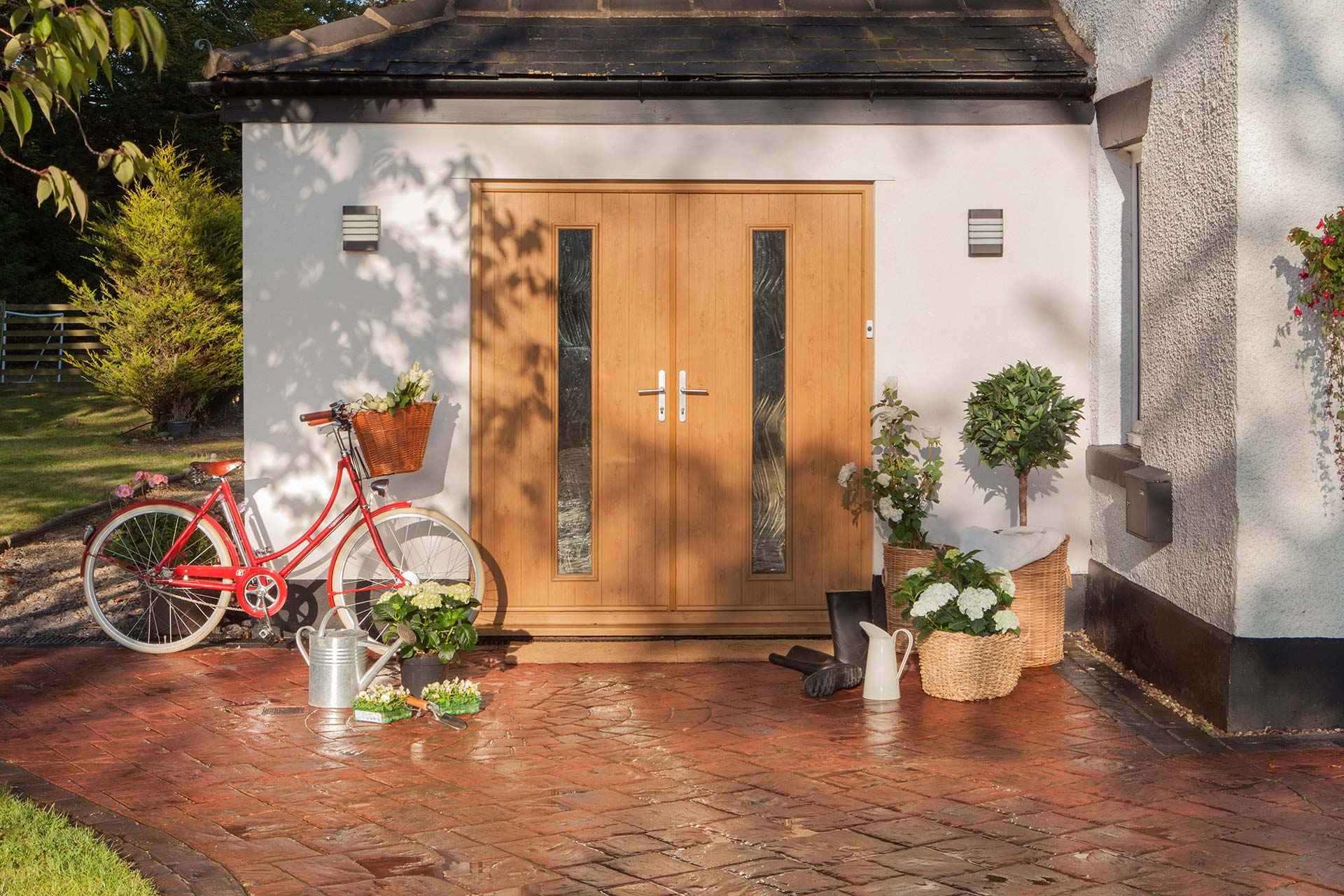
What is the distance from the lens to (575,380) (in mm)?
8266

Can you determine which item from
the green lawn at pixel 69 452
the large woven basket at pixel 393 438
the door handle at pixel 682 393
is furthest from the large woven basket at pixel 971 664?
the green lawn at pixel 69 452

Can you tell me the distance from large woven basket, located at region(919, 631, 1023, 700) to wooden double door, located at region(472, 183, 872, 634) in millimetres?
1369

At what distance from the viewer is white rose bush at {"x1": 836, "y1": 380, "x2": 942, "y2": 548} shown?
309 inches

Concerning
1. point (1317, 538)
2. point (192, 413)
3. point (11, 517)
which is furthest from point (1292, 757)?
point (192, 413)

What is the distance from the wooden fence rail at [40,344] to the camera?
973 inches

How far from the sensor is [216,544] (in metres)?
7.85

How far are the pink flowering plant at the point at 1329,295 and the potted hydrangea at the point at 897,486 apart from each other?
7.10ft

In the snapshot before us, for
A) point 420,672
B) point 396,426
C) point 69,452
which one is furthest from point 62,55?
point 69,452

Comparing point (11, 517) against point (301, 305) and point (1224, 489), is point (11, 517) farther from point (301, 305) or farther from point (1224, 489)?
point (1224, 489)

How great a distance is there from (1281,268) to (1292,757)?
2090mm

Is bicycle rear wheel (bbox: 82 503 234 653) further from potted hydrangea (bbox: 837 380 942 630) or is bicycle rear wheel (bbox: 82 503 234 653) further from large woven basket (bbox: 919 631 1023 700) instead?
large woven basket (bbox: 919 631 1023 700)

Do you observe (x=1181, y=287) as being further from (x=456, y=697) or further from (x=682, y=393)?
(x=456, y=697)

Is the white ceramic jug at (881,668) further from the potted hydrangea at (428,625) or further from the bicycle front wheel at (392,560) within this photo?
the bicycle front wheel at (392,560)

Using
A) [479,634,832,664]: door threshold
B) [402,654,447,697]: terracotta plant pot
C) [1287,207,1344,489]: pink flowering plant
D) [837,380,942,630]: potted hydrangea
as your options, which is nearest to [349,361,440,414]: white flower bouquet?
[402,654,447,697]: terracotta plant pot
